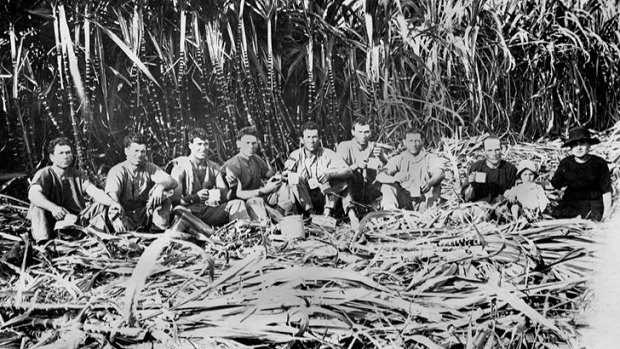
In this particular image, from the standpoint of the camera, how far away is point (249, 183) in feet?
9.22

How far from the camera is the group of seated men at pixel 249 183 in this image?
2.69 meters

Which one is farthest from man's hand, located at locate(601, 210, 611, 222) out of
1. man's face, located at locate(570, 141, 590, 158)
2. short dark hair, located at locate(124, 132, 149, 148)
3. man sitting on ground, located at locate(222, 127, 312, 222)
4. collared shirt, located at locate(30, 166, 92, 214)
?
collared shirt, located at locate(30, 166, 92, 214)

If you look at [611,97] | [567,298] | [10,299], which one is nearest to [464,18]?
[611,97]

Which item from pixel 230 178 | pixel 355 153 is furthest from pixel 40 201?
pixel 355 153

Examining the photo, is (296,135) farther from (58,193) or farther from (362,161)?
(58,193)

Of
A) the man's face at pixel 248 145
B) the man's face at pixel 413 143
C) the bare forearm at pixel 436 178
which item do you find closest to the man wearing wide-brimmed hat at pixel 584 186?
the bare forearm at pixel 436 178

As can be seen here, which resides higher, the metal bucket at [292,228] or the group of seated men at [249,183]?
the group of seated men at [249,183]

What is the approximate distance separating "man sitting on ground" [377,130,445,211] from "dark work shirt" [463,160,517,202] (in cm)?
15

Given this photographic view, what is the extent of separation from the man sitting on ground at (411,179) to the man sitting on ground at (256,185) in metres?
0.32

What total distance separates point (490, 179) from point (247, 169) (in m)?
0.94

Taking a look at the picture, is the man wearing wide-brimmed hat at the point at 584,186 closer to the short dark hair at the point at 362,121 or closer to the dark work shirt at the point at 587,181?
the dark work shirt at the point at 587,181

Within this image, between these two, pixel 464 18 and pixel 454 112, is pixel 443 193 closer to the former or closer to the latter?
pixel 454 112

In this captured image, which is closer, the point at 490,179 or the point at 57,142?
the point at 57,142

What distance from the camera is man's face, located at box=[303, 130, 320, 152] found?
112 inches
